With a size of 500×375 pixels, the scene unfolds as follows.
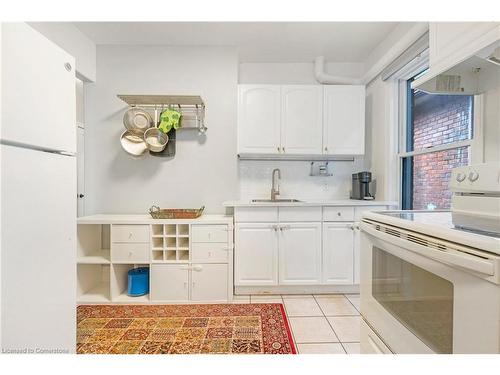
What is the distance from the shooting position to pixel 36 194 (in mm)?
957

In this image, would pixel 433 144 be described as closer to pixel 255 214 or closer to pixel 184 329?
pixel 255 214

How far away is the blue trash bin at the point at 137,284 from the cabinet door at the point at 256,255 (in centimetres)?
83

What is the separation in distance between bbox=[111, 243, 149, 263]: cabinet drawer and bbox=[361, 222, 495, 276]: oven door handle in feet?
6.48

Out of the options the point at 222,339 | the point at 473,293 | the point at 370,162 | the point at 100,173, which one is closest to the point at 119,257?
the point at 100,173

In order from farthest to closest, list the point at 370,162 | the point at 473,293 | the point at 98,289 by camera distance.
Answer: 1. the point at 370,162
2. the point at 98,289
3. the point at 473,293

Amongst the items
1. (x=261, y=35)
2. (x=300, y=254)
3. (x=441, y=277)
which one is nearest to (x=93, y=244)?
(x=300, y=254)

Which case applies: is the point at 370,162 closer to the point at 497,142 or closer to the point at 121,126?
the point at 497,142

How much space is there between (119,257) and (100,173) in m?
0.98

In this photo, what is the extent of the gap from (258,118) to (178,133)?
0.86 m

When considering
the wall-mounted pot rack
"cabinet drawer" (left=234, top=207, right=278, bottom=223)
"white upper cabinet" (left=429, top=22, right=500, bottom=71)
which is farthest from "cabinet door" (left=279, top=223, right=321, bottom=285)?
"white upper cabinet" (left=429, top=22, right=500, bottom=71)

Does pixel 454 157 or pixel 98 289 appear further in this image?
pixel 98 289

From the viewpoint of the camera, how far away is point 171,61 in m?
2.64

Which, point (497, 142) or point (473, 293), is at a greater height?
point (497, 142)
